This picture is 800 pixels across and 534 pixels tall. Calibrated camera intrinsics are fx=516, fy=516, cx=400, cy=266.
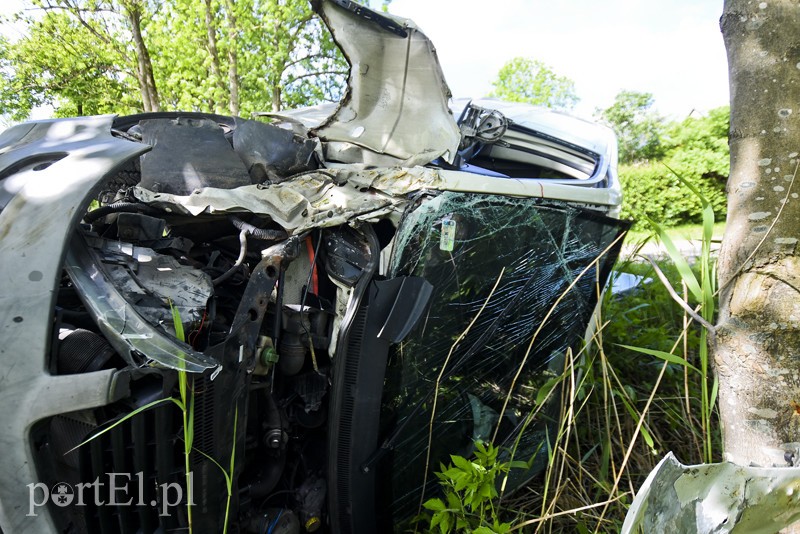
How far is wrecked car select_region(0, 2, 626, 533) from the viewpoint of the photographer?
5.10ft

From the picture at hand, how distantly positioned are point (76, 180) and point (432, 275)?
130 cm

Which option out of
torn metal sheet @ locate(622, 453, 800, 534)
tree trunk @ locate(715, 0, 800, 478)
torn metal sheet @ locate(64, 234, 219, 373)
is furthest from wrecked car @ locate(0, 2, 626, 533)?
torn metal sheet @ locate(622, 453, 800, 534)

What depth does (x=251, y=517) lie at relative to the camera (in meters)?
Answer: 2.07

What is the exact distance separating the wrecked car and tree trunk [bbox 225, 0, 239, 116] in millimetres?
8453

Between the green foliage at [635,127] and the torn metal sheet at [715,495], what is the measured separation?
66.0ft

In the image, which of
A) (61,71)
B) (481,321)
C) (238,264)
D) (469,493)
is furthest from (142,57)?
(469,493)

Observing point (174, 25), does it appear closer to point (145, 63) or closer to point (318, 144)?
point (145, 63)

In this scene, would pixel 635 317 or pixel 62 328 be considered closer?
pixel 62 328

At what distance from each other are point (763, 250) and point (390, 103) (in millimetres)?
1796

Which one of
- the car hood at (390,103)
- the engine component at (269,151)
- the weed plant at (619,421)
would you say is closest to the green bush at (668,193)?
the weed plant at (619,421)

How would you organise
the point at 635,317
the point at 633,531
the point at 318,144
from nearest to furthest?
the point at 633,531, the point at 318,144, the point at 635,317

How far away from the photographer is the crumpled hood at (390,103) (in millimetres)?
2441

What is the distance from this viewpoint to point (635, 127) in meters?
25.7

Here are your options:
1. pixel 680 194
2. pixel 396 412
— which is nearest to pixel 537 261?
pixel 396 412
